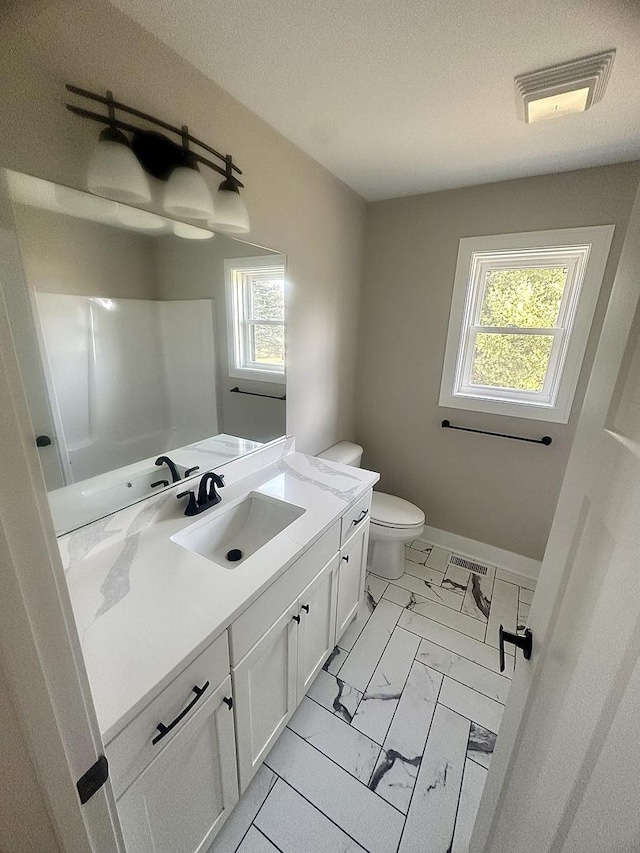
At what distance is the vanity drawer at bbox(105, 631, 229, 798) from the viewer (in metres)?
0.65

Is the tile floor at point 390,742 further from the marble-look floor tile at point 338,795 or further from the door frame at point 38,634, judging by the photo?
the door frame at point 38,634

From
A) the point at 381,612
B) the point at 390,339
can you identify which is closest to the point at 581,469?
the point at 381,612

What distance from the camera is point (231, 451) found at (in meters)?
1.58

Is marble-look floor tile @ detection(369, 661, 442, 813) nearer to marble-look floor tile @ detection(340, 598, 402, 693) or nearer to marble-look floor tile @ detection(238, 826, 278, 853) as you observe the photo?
marble-look floor tile @ detection(340, 598, 402, 693)

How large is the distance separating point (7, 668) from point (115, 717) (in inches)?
16.1

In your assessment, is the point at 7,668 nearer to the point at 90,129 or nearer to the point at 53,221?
the point at 53,221

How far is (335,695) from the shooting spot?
59.0 inches

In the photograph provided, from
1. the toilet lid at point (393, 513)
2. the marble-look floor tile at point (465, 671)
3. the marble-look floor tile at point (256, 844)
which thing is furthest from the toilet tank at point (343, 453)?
the marble-look floor tile at point (256, 844)

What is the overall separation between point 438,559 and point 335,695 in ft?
4.05

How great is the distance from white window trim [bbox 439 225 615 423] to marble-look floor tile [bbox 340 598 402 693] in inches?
53.2

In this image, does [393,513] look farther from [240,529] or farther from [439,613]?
[240,529]

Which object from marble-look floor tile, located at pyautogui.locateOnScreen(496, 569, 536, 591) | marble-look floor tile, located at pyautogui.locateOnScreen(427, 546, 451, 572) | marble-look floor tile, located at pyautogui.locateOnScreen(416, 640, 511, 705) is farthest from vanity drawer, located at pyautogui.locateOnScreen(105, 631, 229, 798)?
marble-look floor tile, located at pyautogui.locateOnScreen(496, 569, 536, 591)

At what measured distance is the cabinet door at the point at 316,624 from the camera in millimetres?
1266

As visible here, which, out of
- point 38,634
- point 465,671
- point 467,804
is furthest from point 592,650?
point 465,671
